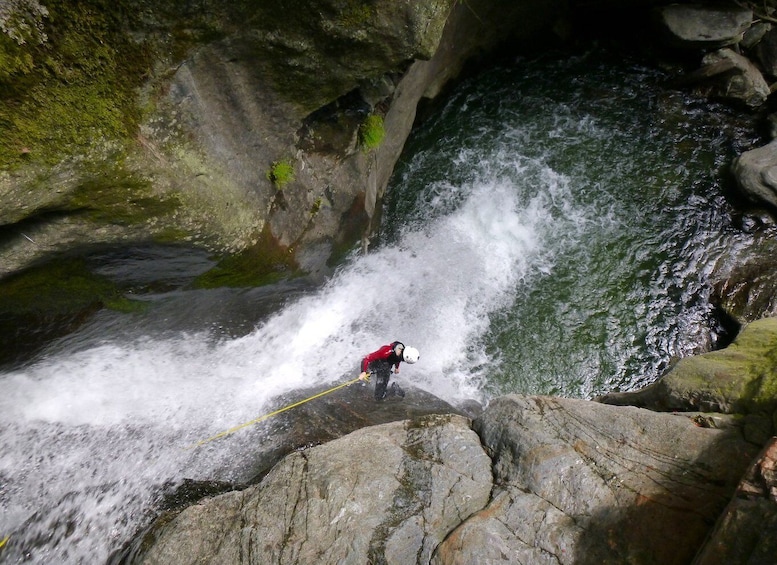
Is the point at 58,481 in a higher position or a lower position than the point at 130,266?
lower

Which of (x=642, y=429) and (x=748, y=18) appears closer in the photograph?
(x=642, y=429)

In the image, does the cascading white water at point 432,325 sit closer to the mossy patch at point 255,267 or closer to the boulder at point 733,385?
the mossy patch at point 255,267

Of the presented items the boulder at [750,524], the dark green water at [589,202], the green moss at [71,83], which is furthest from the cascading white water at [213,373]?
the boulder at [750,524]

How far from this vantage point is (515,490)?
5.98 m

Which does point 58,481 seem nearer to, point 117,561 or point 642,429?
point 117,561

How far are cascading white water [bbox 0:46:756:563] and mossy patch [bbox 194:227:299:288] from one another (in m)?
0.36

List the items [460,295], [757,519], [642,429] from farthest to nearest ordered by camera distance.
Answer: [460,295], [642,429], [757,519]

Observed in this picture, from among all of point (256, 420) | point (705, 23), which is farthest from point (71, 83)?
point (705, 23)

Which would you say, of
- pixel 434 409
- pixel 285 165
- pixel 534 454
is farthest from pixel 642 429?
pixel 285 165

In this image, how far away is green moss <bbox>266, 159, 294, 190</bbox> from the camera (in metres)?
8.55

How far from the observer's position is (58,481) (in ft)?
23.9

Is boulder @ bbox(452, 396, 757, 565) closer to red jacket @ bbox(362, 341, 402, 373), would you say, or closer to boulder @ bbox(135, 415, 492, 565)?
boulder @ bbox(135, 415, 492, 565)

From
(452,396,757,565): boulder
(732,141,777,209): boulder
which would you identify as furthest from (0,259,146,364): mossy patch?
(732,141,777,209): boulder

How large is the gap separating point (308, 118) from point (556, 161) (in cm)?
710
